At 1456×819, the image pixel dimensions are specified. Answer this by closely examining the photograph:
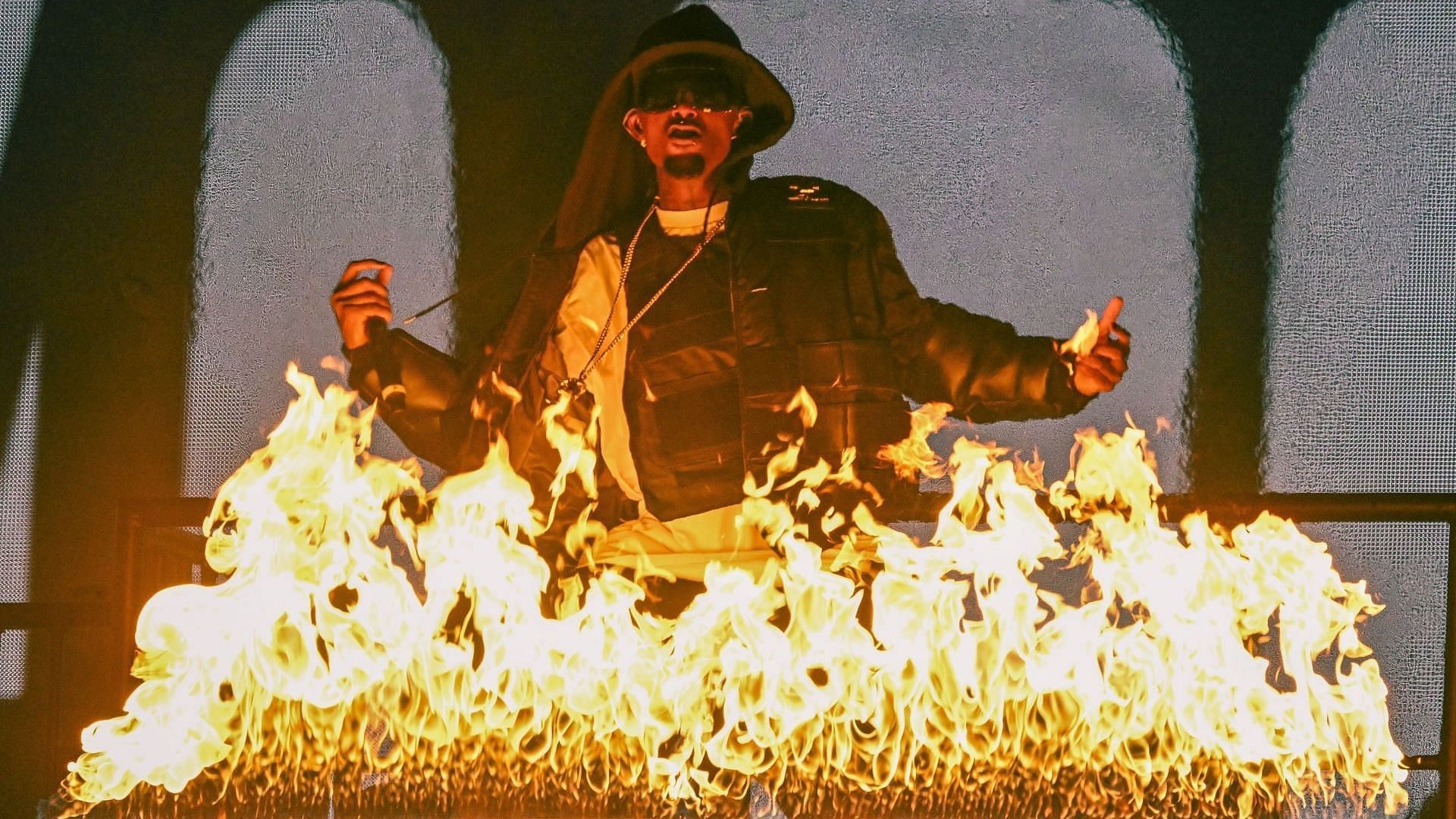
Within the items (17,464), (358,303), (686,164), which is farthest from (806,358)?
(17,464)

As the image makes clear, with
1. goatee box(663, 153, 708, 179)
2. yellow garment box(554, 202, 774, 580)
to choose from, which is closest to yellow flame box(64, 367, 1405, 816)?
yellow garment box(554, 202, 774, 580)

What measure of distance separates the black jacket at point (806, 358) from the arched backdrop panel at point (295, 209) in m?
0.39

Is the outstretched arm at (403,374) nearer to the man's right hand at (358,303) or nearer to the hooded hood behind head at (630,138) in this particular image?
the man's right hand at (358,303)

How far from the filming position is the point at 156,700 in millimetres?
2965

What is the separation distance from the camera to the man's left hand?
306cm

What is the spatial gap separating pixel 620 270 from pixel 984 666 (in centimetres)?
114

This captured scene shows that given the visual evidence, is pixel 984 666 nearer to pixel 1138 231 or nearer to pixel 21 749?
pixel 1138 231

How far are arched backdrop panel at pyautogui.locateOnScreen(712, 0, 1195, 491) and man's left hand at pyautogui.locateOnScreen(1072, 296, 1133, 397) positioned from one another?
0.44 metres

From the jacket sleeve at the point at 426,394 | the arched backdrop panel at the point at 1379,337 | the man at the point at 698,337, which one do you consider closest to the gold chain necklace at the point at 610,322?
the man at the point at 698,337

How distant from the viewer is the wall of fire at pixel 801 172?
3545 millimetres

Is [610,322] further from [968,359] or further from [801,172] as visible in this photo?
[968,359]

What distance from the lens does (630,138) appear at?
132 inches

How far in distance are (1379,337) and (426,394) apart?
220 cm

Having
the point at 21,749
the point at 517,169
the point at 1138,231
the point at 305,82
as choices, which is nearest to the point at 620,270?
the point at 517,169
